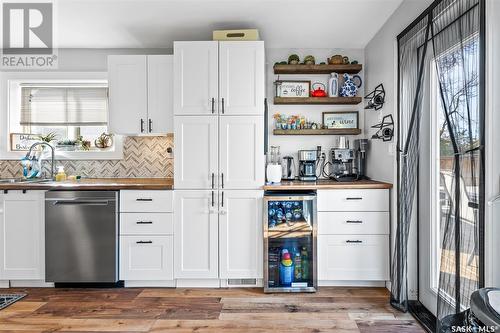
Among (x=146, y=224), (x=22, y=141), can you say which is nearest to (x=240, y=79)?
(x=146, y=224)

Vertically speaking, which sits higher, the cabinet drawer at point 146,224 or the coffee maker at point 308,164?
the coffee maker at point 308,164

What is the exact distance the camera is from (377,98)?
9.29ft

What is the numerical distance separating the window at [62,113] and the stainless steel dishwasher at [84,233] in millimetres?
874

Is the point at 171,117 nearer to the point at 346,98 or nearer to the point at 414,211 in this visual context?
the point at 346,98

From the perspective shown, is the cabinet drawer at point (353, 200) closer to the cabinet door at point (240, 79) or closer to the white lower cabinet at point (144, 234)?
the cabinet door at point (240, 79)

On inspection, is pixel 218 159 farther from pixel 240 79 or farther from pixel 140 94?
pixel 140 94

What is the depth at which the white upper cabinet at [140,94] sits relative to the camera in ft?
9.59

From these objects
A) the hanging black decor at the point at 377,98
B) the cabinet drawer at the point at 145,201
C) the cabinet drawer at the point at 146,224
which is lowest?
the cabinet drawer at the point at 146,224

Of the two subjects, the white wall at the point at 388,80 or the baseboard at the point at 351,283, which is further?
the baseboard at the point at 351,283

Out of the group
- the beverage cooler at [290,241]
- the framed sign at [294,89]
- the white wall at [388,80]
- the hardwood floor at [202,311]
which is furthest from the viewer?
the framed sign at [294,89]

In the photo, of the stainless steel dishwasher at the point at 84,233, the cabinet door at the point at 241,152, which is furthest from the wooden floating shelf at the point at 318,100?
the stainless steel dishwasher at the point at 84,233

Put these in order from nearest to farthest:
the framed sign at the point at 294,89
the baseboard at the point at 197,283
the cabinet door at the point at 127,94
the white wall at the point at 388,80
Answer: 1. the white wall at the point at 388,80
2. the baseboard at the point at 197,283
3. the cabinet door at the point at 127,94
4. the framed sign at the point at 294,89

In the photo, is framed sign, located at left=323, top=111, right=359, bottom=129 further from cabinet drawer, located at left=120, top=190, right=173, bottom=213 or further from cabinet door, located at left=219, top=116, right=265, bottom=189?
cabinet drawer, located at left=120, top=190, right=173, bottom=213

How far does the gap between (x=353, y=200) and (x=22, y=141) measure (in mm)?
3594
